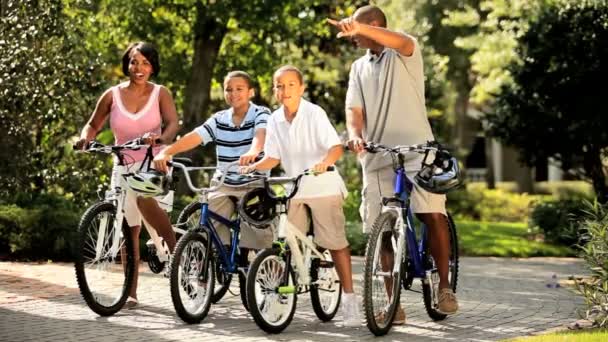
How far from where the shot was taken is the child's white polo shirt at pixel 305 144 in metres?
8.03

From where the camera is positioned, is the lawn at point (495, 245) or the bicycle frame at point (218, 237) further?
the lawn at point (495, 245)

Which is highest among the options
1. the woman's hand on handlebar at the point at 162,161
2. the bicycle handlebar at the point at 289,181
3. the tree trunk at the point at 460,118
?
the tree trunk at the point at 460,118

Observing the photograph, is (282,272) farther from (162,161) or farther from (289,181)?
(162,161)

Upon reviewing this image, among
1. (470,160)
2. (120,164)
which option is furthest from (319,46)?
(470,160)

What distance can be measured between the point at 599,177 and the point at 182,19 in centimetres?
690

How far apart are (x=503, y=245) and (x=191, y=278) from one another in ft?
31.4

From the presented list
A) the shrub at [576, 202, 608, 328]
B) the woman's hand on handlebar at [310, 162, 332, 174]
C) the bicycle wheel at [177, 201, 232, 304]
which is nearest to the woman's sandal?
the bicycle wheel at [177, 201, 232, 304]

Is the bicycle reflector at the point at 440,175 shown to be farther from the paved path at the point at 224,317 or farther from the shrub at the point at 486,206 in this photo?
the shrub at the point at 486,206

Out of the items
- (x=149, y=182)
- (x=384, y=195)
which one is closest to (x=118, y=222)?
(x=149, y=182)

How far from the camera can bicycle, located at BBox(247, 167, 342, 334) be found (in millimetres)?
7746

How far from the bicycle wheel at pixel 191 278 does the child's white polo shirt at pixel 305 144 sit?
2.41 feet

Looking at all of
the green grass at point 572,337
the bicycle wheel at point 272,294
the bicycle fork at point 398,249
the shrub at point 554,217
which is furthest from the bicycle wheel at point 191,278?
the shrub at point 554,217

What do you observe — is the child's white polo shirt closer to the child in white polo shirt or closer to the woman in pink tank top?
the child in white polo shirt

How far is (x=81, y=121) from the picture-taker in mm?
15391
